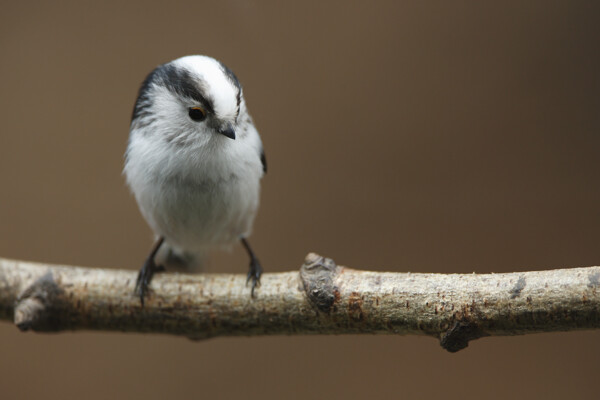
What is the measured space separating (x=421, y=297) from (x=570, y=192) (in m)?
1.23


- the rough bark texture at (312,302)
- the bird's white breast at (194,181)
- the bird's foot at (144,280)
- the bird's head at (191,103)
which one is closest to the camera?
the rough bark texture at (312,302)

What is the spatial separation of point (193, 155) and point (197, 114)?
0.13 meters

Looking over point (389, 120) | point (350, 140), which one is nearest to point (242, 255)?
point (350, 140)

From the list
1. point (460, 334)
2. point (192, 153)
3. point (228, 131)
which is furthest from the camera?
point (192, 153)

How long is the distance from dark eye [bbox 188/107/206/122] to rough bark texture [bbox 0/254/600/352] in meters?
0.43

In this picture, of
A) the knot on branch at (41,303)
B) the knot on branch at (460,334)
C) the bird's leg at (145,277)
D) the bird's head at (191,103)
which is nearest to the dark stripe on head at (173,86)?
the bird's head at (191,103)

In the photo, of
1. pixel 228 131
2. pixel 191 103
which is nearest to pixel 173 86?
pixel 191 103

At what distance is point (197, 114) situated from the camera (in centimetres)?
134

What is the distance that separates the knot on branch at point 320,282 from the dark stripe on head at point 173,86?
44cm

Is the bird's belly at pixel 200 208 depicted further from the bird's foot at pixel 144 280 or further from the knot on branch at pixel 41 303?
the knot on branch at pixel 41 303

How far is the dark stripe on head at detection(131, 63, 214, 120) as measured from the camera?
4.25 feet

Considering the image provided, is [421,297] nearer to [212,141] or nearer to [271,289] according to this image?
[271,289]

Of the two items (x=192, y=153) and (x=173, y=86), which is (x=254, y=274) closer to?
(x=192, y=153)

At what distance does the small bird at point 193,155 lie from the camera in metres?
1.31
